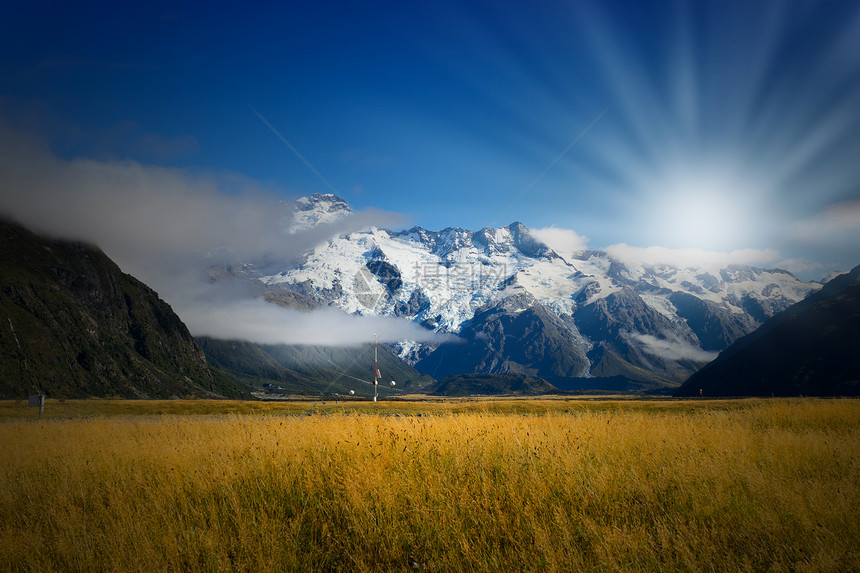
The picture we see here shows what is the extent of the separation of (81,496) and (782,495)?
45.5 feet

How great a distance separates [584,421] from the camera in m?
13.4

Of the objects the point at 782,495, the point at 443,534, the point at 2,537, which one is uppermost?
the point at 782,495

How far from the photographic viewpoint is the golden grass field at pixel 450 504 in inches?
244

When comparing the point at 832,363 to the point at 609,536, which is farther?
the point at 832,363

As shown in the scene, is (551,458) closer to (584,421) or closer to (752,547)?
(752,547)

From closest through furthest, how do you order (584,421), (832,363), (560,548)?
1. (560,548)
2. (584,421)
3. (832,363)

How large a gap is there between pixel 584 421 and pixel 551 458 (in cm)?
508

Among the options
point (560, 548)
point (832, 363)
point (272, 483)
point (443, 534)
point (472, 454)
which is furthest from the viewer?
point (832, 363)

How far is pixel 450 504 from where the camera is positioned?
7.30 metres

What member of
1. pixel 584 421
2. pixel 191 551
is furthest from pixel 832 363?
pixel 191 551

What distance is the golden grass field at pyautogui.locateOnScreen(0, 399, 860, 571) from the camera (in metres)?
6.21

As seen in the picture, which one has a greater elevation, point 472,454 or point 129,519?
point 472,454

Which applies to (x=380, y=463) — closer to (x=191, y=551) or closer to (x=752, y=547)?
(x=191, y=551)

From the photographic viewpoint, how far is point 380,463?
9.04m
